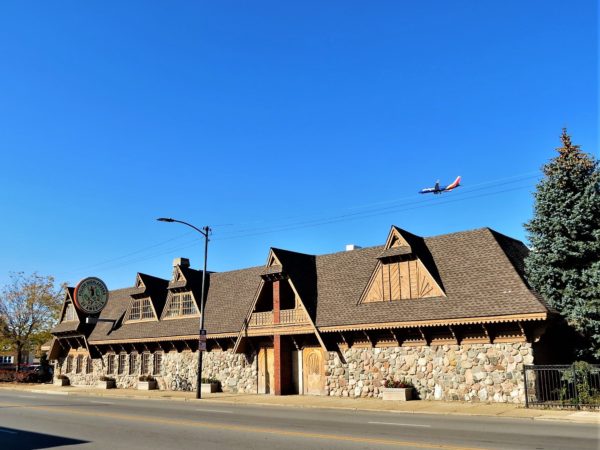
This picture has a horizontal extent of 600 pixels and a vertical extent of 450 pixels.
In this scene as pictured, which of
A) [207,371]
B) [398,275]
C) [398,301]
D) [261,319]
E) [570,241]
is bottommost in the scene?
[207,371]

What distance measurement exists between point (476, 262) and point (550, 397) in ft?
20.9

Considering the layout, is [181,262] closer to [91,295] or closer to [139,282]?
[139,282]

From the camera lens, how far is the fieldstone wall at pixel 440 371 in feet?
70.9

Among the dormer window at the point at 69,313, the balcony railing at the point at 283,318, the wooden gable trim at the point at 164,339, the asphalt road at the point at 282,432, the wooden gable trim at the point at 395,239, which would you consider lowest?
the asphalt road at the point at 282,432

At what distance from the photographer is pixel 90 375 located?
4309 cm

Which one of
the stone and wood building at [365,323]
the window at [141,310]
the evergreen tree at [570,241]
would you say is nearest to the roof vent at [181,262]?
the stone and wood building at [365,323]

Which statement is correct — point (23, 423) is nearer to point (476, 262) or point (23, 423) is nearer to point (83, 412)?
point (83, 412)

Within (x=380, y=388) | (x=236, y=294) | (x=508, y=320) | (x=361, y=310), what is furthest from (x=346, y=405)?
(x=236, y=294)

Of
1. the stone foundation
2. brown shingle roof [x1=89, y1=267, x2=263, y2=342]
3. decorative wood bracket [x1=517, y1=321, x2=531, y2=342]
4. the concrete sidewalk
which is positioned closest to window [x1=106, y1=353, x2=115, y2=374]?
brown shingle roof [x1=89, y1=267, x2=263, y2=342]

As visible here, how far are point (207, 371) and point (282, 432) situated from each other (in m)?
21.1

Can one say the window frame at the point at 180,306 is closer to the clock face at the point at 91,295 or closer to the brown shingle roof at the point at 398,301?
the brown shingle roof at the point at 398,301

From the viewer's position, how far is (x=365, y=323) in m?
25.5

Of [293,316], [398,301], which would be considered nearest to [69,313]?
[293,316]

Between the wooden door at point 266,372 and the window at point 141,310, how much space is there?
11.8 meters
